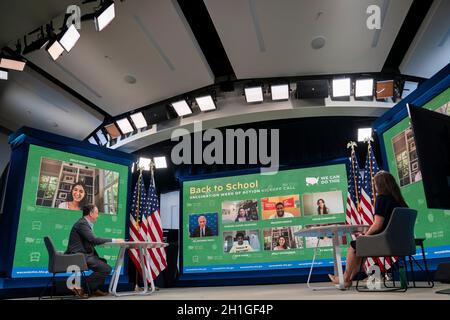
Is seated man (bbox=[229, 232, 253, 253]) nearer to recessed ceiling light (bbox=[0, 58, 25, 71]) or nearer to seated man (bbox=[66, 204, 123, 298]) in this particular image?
seated man (bbox=[66, 204, 123, 298])

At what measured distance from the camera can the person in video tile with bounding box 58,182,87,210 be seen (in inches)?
196

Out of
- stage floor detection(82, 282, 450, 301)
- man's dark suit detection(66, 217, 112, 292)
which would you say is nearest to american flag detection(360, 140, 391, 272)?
stage floor detection(82, 282, 450, 301)

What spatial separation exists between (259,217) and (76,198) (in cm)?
302

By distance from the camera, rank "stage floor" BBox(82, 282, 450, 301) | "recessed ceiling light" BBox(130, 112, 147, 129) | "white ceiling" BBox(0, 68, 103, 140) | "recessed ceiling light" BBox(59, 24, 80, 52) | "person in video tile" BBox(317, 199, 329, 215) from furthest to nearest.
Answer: "recessed ceiling light" BBox(130, 112, 147, 129)
"white ceiling" BBox(0, 68, 103, 140)
"person in video tile" BBox(317, 199, 329, 215)
"recessed ceiling light" BBox(59, 24, 80, 52)
"stage floor" BBox(82, 282, 450, 301)

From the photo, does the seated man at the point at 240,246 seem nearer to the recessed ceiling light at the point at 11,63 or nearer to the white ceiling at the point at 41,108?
the white ceiling at the point at 41,108

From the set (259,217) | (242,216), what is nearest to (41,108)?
(242,216)

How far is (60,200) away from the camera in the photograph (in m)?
4.90

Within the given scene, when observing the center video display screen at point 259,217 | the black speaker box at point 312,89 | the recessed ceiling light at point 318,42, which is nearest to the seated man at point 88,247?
the center video display screen at point 259,217

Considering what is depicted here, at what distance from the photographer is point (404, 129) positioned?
4.44 m

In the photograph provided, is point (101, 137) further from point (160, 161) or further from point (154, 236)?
point (154, 236)

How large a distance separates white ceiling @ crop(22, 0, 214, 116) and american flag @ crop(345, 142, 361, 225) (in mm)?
3315

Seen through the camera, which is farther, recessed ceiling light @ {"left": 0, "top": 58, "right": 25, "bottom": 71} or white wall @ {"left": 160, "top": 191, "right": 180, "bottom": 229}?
white wall @ {"left": 160, "top": 191, "right": 180, "bottom": 229}

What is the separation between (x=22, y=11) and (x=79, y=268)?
389 cm

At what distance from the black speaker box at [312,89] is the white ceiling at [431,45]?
58.3 inches
